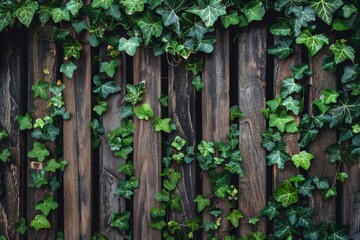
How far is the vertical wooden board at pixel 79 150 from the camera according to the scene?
263 cm

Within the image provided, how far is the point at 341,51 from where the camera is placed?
7.78ft

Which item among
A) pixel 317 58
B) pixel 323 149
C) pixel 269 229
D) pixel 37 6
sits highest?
pixel 37 6

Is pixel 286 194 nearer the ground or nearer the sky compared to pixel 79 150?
nearer the ground

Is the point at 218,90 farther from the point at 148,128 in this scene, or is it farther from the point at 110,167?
the point at 110,167

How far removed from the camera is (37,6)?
255cm

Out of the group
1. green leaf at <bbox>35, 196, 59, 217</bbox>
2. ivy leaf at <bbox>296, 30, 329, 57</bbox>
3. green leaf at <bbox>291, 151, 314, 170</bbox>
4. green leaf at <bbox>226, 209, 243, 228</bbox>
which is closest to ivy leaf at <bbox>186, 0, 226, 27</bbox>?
ivy leaf at <bbox>296, 30, 329, 57</bbox>

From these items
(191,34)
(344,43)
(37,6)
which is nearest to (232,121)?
(191,34)

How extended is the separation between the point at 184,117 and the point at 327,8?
2.58ft

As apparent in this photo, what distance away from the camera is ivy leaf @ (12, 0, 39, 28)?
8.33ft

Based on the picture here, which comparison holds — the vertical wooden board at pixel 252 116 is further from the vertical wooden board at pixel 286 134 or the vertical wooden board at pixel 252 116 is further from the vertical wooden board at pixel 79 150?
the vertical wooden board at pixel 79 150

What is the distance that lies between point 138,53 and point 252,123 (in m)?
0.61

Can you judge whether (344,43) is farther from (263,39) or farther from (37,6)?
(37,6)

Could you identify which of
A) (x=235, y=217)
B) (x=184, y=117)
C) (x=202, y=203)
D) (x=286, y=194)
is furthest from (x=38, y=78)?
(x=286, y=194)

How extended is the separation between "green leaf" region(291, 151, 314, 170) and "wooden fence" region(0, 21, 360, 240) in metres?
0.04
